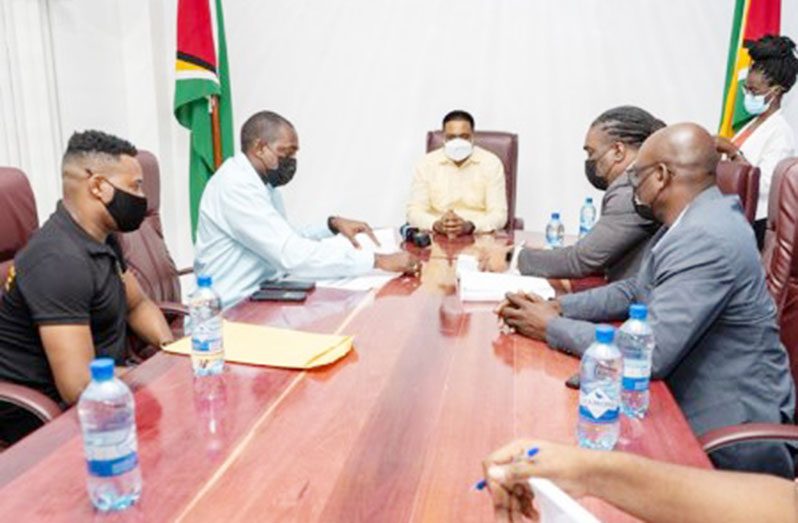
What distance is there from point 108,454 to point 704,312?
119 cm

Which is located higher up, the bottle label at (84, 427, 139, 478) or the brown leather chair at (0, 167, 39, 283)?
the brown leather chair at (0, 167, 39, 283)

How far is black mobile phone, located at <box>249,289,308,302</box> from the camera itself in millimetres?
2145

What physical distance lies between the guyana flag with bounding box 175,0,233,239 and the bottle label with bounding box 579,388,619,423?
11.2 feet

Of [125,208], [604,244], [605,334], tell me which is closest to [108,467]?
[605,334]

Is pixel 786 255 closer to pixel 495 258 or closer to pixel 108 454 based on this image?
pixel 495 258

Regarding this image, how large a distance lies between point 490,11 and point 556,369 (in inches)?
123

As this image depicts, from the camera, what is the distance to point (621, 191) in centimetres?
225

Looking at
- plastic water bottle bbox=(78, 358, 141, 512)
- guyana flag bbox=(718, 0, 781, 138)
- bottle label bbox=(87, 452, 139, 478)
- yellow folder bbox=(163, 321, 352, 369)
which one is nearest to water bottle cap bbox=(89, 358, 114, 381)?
plastic water bottle bbox=(78, 358, 141, 512)

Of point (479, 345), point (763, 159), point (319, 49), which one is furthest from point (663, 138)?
point (319, 49)

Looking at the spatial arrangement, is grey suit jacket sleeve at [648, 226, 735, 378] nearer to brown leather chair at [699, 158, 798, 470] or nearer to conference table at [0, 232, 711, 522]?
conference table at [0, 232, 711, 522]

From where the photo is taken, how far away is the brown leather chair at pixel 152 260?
2568 mm

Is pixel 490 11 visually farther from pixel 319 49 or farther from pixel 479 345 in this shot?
pixel 479 345

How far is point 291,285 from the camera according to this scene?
7.49 feet

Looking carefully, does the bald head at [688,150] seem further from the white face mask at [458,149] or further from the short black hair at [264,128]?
the white face mask at [458,149]
